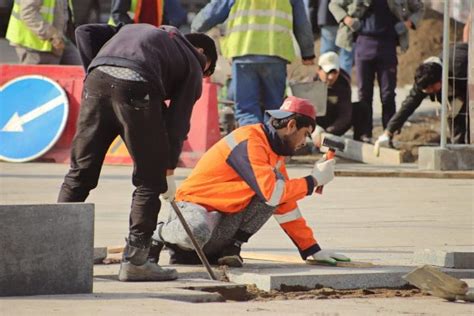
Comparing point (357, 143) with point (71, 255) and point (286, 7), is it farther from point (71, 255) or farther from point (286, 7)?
point (71, 255)

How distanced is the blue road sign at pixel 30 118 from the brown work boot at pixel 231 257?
727cm

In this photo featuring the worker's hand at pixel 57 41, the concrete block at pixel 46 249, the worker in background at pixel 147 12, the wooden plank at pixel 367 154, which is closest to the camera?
the concrete block at pixel 46 249

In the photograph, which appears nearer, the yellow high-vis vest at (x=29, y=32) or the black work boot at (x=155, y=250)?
the black work boot at (x=155, y=250)

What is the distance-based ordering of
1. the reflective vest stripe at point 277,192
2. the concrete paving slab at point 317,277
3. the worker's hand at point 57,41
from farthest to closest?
the worker's hand at point 57,41 < the reflective vest stripe at point 277,192 < the concrete paving slab at point 317,277

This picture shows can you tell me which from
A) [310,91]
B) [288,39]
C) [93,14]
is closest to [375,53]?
[310,91]

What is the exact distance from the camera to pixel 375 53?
18.3m

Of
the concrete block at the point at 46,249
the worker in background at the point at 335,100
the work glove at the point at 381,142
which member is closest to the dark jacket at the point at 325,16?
the worker in background at the point at 335,100

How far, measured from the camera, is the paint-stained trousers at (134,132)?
8656mm

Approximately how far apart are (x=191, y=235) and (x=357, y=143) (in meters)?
8.72

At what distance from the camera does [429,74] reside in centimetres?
1727

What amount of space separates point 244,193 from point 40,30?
27.4 feet

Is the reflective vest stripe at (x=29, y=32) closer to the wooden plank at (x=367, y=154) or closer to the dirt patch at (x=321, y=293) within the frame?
the wooden plank at (x=367, y=154)

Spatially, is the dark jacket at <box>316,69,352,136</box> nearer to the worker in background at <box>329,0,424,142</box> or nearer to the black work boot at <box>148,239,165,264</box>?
the worker in background at <box>329,0,424,142</box>

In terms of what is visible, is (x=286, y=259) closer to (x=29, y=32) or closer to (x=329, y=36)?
(x=29, y=32)
